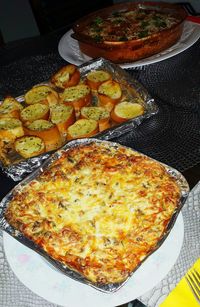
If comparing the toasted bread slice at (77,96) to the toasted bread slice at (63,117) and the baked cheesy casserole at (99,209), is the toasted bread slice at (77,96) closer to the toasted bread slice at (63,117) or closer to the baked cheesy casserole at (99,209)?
the toasted bread slice at (63,117)

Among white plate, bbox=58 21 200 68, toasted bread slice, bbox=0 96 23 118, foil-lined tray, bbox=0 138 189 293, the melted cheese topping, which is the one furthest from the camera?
the melted cheese topping

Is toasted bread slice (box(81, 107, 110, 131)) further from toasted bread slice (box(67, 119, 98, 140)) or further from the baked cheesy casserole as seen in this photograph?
the baked cheesy casserole

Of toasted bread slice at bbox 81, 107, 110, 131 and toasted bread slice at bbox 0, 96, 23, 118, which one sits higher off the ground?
toasted bread slice at bbox 0, 96, 23, 118

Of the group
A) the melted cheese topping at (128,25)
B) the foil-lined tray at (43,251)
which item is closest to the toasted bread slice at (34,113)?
the foil-lined tray at (43,251)

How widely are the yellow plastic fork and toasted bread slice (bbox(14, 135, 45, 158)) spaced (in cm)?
64

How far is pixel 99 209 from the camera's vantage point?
1052 mm

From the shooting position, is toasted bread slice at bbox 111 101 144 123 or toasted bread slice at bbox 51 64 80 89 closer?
toasted bread slice at bbox 111 101 144 123

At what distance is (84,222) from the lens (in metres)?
1.03

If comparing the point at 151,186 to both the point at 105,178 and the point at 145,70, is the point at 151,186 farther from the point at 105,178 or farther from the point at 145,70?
the point at 145,70

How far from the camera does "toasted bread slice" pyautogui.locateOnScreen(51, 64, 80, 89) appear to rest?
1.73 metres

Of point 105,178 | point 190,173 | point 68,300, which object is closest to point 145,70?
point 190,173

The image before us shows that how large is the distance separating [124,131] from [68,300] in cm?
65

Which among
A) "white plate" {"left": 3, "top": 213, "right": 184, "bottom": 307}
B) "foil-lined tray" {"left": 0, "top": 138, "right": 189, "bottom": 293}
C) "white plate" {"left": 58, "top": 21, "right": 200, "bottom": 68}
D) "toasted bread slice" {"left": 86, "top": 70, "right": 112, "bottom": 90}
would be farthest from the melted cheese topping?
"white plate" {"left": 3, "top": 213, "right": 184, "bottom": 307}

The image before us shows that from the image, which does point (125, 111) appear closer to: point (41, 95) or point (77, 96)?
point (77, 96)
